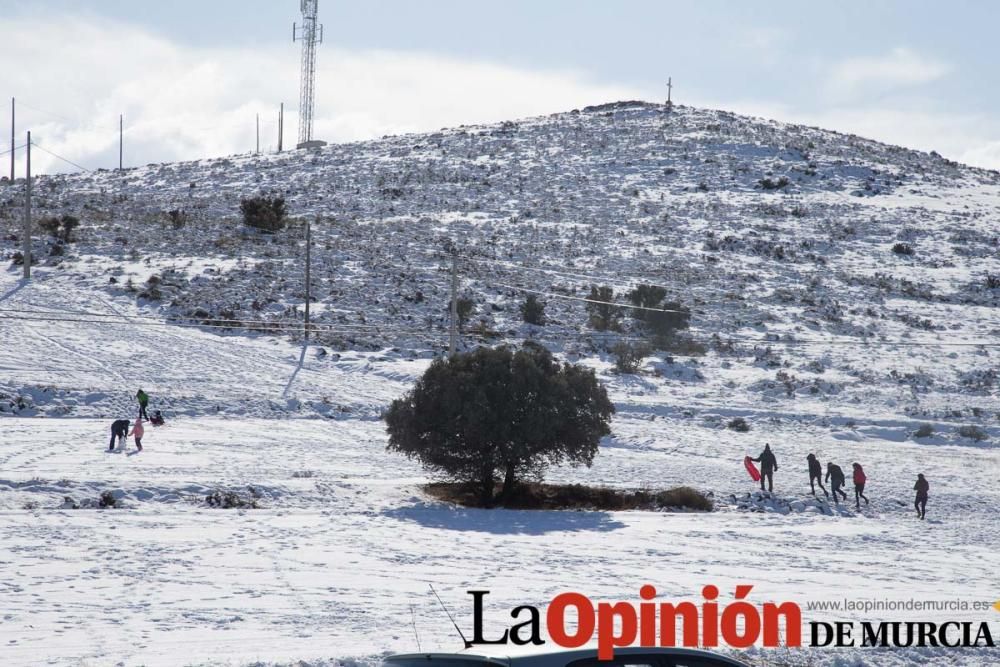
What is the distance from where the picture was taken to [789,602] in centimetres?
1358

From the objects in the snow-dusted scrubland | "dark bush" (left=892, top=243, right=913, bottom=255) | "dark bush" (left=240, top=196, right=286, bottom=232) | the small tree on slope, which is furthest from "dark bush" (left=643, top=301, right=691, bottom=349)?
"dark bush" (left=240, top=196, right=286, bottom=232)

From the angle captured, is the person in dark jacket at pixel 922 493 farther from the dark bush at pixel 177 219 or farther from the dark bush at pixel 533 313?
the dark bush at pixel 177 219

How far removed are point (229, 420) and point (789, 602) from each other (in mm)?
24844

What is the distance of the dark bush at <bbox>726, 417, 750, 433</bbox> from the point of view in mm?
38250

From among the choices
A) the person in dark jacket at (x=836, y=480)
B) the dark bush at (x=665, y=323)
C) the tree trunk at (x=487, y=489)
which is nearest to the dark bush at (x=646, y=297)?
the dark bush at (x=665, y=323)

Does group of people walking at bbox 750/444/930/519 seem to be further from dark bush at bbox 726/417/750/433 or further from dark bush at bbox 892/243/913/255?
dark bush at bbox 892/243/913/255

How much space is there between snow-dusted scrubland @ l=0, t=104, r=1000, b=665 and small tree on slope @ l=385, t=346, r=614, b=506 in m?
1.62

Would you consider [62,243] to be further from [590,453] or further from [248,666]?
[248,666]

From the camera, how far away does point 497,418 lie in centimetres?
2588

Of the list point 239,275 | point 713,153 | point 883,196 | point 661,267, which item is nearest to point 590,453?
point 239,275

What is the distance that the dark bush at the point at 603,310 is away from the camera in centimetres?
5266

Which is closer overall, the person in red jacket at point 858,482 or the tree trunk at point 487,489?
the tree trunk at point 487,489

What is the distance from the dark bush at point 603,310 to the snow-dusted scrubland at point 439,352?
77 cm

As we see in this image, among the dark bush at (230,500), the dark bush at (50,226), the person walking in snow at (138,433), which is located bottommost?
the dark bush at (230,500)
